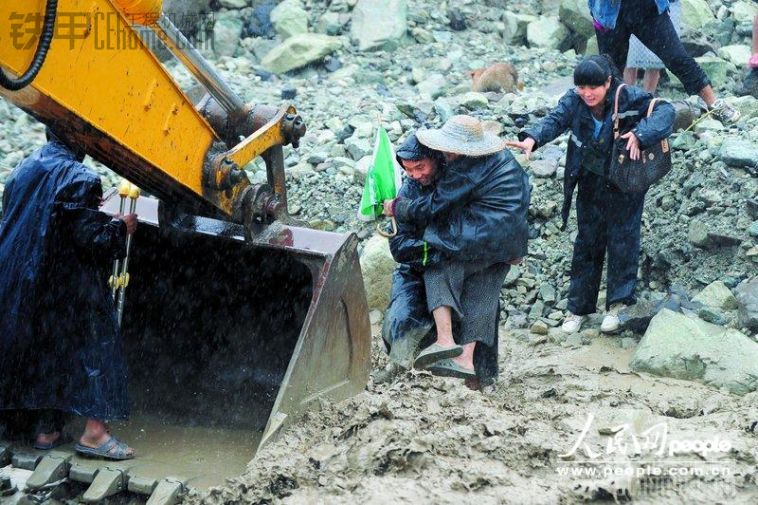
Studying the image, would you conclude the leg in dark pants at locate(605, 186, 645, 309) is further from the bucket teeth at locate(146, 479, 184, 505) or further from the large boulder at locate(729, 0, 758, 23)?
the large boulder at locate(729, 0, 758, 23)

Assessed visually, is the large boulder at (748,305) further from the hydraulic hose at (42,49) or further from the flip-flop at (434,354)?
the hydraulic hose at (42,49)

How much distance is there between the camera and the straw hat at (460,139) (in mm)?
5289

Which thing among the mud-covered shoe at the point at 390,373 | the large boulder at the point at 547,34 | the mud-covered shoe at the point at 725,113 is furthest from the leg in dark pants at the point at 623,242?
the large boulder at the point at 547,34

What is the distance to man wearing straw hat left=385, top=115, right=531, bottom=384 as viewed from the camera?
533 centimetres

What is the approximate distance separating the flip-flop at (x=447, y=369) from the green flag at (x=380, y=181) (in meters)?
0.85

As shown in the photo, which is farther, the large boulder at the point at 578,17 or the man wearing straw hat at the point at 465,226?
the large boulder at the point at 578,17

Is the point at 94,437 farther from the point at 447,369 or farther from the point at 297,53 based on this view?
the point at 297,53

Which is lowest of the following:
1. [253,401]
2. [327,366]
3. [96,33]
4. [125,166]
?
[253,401]

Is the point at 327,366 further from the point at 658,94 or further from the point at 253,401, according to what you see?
the point at 658,94

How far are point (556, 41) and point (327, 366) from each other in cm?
835

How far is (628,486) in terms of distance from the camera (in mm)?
3855

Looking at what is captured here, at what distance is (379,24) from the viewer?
41.3 feet

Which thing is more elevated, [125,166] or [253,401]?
[125,166]

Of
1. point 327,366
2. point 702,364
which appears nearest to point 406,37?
point 702,364
